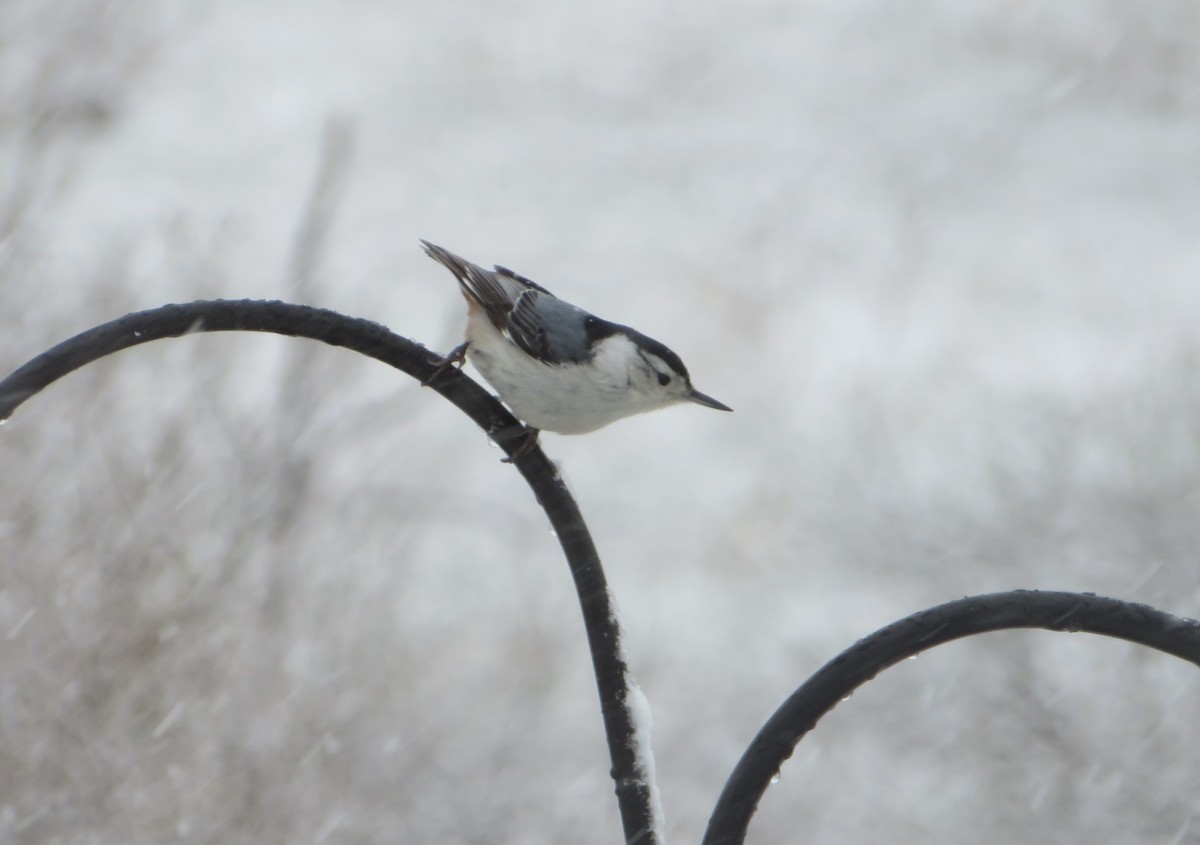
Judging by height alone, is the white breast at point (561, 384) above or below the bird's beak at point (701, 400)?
below

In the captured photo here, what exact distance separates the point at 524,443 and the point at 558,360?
18.1 inches

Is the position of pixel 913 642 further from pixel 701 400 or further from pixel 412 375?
pixel 701 400

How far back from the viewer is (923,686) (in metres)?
5.29

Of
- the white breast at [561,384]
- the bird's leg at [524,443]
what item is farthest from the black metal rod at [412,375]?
the white breast at [561,384]

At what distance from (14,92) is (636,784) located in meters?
6.23

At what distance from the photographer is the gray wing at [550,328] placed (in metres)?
2.25

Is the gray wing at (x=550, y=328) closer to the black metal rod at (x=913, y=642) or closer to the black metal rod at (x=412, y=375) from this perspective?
the black metal rod at (x=412, y=375)

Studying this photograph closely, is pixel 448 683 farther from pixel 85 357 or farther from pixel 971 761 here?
pixel 85 357

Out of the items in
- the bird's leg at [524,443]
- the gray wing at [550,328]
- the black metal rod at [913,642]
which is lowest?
the black metal rod at [913,642]

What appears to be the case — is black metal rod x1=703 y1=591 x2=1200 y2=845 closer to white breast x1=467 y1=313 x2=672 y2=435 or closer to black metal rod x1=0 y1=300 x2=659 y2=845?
black metal rod x1=0 y1=300 x2=659 y2=845

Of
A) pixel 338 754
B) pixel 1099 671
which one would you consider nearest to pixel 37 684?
pixel 338 754

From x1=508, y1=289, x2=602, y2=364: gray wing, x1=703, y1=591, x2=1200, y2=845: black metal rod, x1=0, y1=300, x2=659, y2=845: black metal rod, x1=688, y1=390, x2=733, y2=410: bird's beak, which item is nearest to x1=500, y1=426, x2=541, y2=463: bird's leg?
x1=0, y1=300, x2=659, y2=845: black metal rod

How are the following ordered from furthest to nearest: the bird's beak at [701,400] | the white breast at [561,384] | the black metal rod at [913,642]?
the bird's beak at [701,400], the white breast at [561,384], the black metal rod at [913,642]

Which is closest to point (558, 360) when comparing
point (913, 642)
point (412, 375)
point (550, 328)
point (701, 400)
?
point (550, 328)
